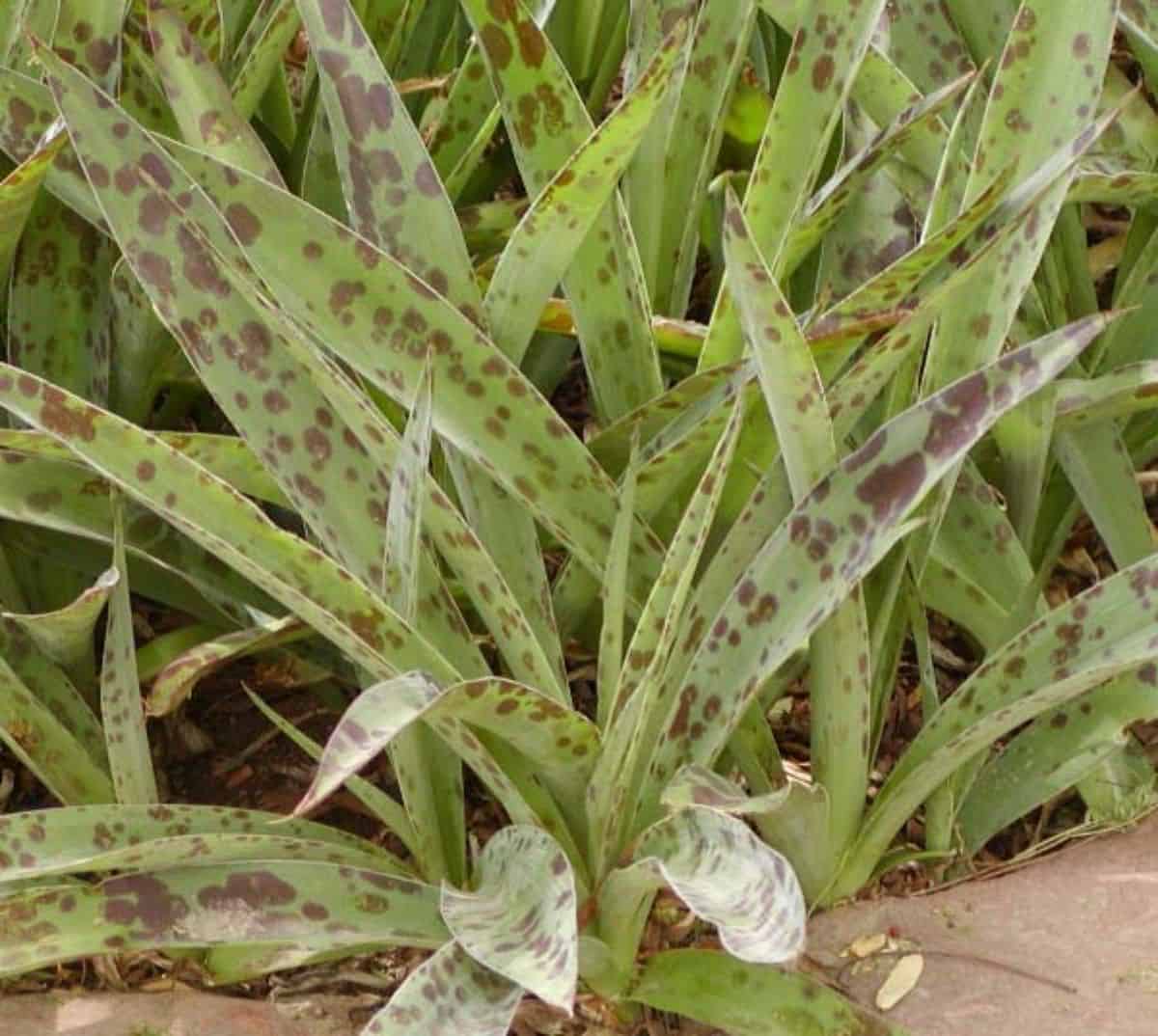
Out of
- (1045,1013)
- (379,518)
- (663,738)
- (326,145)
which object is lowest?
(1045,1013)

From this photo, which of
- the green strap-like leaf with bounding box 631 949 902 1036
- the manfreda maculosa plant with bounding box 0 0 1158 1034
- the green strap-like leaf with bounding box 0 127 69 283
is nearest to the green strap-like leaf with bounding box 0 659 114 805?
the manfreda maculosa plant with bounding box 0 0 1158 1034

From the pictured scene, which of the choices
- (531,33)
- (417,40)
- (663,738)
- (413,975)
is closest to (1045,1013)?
(663,738)

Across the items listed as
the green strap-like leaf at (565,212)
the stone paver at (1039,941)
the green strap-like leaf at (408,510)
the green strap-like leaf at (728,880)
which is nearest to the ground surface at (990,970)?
the stone paver at (1039,941)

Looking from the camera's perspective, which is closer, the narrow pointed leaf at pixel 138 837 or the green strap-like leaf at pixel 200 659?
the narrow pointed leaf at pixel 138 837

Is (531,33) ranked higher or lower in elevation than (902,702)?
higher

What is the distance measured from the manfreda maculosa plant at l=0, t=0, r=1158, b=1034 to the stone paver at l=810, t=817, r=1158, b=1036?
5 centimetres

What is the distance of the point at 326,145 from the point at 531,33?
12.2 inches

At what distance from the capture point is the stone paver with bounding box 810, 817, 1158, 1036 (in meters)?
1.26

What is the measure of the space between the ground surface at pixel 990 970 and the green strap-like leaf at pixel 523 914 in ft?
0.51

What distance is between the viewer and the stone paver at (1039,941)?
4.12 feet

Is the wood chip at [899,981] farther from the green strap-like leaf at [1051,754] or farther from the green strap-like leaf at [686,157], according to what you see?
the green strap-like leaf at [686,157]

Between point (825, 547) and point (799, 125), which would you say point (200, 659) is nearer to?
point (825, 547)

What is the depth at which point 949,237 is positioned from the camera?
49.5 inches

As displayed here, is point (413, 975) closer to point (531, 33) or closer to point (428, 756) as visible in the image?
point (428, 756)
